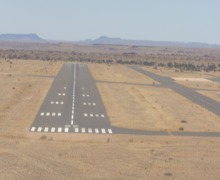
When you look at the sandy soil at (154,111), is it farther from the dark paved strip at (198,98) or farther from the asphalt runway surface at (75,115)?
the asphalt runway surface at (75,115)

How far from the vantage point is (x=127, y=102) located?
7262cm

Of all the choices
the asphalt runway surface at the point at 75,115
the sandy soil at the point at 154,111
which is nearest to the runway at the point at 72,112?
the asphalt runway surface at the point at 75,115

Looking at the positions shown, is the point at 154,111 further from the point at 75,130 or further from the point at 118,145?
the point at 118,145

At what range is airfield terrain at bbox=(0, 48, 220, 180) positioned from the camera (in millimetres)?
30328

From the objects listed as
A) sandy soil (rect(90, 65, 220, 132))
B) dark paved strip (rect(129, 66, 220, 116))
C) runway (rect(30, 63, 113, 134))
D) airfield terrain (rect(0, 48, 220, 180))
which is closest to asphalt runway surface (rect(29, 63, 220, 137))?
runway (rect(30, 63, 113, 134))

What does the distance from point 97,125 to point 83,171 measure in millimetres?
22960

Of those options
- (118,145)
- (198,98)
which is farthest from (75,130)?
(198,98)

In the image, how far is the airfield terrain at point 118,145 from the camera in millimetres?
30328

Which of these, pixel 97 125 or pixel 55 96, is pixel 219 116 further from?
pixel 55 96

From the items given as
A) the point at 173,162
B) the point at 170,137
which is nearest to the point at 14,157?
the point at 173,162

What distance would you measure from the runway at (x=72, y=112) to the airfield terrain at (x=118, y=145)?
4.36 feet

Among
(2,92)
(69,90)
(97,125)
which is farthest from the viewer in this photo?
(69,90)

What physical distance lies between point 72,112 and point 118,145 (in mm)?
20863

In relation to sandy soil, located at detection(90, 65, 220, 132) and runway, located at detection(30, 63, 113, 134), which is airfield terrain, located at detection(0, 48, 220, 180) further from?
runway, located at detection(30, 63, 113, 134)
